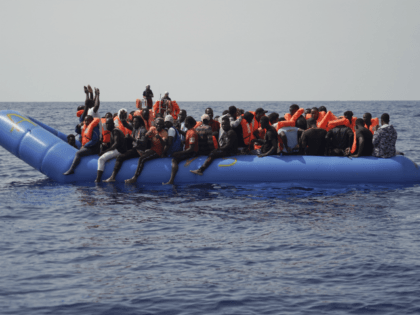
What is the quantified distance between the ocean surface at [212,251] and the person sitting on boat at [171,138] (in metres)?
1.08

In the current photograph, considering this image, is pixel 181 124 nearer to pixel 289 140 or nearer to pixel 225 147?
pixel 225 147

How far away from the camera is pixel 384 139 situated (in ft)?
37.8

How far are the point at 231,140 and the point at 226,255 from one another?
499cm

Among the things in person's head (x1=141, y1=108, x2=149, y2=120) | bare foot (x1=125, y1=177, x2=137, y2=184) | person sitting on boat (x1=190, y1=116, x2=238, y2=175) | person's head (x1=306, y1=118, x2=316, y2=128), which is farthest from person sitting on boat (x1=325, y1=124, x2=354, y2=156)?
bare foot (x1=125, y1=177, x2=137, y2=184)

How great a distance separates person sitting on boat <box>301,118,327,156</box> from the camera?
11.7m

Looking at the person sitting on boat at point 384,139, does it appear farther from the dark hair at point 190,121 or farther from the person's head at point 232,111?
the dark hair at point 190,121

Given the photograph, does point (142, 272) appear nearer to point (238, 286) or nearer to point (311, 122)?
point (238, 286)

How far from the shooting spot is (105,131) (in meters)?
12.0

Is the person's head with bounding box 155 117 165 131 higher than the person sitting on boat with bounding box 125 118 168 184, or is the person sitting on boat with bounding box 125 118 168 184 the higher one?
the person's head with bounding box 155 117 165 131

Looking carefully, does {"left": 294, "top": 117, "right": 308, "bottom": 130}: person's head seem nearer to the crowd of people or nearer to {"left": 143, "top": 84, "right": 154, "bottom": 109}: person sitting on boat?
the crowd of people

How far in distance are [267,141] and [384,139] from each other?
103 inches

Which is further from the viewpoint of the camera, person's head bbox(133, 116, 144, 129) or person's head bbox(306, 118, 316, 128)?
person's head bbox(306, 118, 316, 128)

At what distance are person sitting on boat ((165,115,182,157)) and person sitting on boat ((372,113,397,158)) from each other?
4450 millimetres

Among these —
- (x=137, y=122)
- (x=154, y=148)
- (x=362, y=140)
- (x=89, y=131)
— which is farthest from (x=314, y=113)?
(x=89, y=131)
